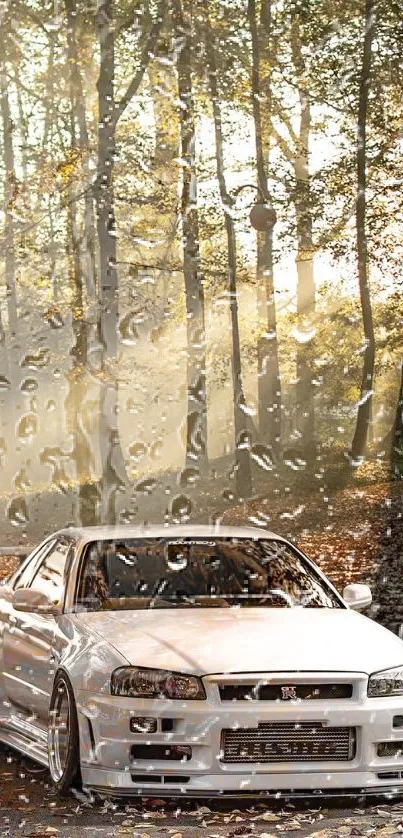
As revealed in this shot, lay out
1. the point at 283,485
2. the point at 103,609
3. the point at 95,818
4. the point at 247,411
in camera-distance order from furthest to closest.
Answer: the point at 247,411 → the point at 283,485 → the point at 103,609 → the point at 95,818

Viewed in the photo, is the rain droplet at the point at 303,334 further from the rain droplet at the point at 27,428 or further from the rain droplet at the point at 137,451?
the rain droplet at the point at 27,428

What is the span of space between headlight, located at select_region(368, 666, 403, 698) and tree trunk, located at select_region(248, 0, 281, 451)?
1467 inches

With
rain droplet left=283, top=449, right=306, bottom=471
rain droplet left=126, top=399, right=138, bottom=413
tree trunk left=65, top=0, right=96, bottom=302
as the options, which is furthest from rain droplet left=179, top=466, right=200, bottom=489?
tree trunk left=65, top=0, right=96, bottom=302

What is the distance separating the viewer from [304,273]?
4547 centimetres

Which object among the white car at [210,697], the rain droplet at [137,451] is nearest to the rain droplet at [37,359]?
the rain droplet at [137,451]

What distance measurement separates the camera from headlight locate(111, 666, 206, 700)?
7.27m

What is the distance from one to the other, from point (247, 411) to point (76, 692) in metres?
39.8

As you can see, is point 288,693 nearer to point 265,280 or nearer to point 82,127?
point 265,280

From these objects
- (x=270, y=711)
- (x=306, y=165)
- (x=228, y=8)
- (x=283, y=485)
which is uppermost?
(x=228, y=8)

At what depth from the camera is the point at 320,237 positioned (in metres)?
44.3

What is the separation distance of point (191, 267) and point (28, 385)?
42.5 ft

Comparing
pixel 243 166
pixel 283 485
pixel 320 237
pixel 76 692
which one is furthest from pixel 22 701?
pixel 243 166

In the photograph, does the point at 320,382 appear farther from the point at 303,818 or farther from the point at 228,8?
the point at 303,818

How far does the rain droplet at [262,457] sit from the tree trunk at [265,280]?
339 mm
